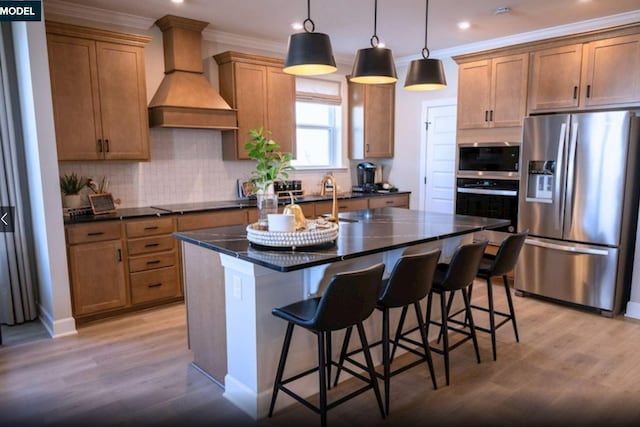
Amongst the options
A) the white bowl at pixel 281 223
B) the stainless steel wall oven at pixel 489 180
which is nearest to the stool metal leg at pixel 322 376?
the white bowl at pixel 281 223

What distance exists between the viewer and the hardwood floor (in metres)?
2.41

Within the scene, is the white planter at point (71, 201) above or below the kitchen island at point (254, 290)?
above

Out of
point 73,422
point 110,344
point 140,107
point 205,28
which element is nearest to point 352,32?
point 205,28

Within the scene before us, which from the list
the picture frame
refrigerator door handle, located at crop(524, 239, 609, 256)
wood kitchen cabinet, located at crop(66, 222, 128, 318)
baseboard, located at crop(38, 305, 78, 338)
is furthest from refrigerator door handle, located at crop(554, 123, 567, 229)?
baseboard, located at crop(38, 305, 78, 338)

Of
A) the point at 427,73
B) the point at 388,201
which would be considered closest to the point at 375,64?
the point at 427,73

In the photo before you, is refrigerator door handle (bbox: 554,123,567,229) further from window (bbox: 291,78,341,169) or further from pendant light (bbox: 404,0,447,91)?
window (bbox: 291,78,341,169)

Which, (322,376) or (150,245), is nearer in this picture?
(322,376)

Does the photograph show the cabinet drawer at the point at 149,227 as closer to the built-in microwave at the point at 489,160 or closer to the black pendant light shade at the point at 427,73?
the black pendant light shade at the point at 427,73

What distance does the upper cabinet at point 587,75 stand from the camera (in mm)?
3848

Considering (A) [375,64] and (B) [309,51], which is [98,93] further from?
(A) [375,64]

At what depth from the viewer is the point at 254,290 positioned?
7.54 ft

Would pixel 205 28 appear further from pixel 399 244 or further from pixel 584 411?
pixel 584 411

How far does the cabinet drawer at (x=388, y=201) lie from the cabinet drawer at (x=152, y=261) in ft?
8.59

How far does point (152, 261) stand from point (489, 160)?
3.55 metres
